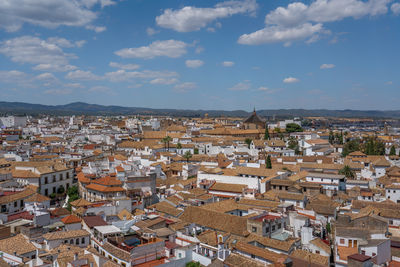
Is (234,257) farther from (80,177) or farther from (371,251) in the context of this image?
(80,177)

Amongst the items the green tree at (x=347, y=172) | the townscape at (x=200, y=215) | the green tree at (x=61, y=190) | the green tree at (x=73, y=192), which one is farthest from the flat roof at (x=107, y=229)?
the green tree at (x=347, y=172)

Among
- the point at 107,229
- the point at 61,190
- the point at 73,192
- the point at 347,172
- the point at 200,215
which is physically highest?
the point at 347,172

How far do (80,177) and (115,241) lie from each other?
22795 mm

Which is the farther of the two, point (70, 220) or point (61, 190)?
point (61, 190)

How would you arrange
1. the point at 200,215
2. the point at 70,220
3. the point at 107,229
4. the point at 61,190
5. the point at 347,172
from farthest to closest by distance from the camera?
the point at 347,172 < the point at 61,190 < the point at 200,215 < the point at 70,220 < the point at 107,229

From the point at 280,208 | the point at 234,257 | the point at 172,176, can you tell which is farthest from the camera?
the point at 172,176

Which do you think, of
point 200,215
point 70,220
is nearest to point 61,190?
point 70,220

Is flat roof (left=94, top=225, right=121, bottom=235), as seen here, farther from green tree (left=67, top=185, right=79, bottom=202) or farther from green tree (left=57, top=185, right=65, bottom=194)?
green tree (left=57, top=185, right=65, bottom=194)

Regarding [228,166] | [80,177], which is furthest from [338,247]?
[80,177]

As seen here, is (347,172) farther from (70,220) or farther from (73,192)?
(73,192)

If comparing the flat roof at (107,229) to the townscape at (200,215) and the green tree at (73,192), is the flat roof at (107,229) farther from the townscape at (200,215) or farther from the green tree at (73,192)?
the green tree at (73,192)

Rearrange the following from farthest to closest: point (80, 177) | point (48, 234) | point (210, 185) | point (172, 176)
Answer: point (172, 176), point (80, 177), point (210, 185), point (48, 234)

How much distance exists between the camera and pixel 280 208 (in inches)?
1142

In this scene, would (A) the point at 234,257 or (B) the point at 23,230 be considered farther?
(B) the point at 23,230
